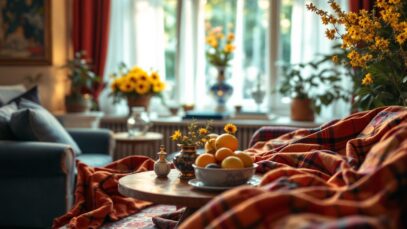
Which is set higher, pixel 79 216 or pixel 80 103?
pixel 80 103

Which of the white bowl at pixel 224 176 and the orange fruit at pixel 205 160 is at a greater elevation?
the orange fruit at pixel 205 160

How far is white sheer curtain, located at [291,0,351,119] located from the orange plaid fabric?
2.48 metres

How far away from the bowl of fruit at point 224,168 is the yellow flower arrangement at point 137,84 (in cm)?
290

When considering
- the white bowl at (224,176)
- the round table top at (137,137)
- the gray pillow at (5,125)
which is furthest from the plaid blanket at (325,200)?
the round table top at (137,137)

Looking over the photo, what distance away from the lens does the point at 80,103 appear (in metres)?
4.79

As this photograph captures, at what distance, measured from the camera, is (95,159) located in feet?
12.6

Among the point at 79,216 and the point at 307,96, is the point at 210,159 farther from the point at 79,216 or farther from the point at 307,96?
the point at 307,96

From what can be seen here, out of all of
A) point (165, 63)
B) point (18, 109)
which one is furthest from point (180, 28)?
point (18, 109)

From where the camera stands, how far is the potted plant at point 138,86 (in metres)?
4.73

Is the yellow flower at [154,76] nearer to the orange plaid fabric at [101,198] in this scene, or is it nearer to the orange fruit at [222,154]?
the orange plaid fabric at [101,198]

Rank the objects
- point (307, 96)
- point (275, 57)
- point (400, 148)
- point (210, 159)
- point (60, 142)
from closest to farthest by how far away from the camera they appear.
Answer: point (400, 148) → point (210, 159) → point (60, 142) → point (307, 96) → point (275, 57)

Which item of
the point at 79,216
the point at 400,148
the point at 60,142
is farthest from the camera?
the point at 60,142

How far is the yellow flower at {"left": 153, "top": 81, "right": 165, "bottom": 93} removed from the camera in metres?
4.77

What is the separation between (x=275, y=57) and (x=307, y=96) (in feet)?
1.82
